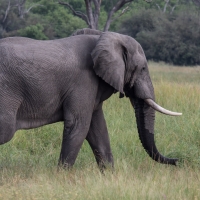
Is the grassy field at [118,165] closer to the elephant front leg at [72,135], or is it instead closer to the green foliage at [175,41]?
the elephant front leg at [72,135]

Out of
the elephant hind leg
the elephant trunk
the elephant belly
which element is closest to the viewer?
the elephant hind leg

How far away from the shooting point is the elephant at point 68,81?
4.88 metres

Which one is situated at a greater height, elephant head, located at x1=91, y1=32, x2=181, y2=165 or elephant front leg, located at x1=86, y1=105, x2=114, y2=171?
elephant head, located at x1=91, y1=32, x2=181, y2=165

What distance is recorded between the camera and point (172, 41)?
94.1ft

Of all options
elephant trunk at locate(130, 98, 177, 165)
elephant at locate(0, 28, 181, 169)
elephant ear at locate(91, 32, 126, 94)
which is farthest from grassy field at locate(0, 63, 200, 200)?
elephant ear at locate(91, 32, 126, 94)

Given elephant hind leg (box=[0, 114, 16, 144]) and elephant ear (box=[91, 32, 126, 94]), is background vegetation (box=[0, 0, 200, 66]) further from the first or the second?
elephant hind leg (box=[0, 114, 16, 144])

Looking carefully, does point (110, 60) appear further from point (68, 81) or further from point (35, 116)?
point (35, 116)

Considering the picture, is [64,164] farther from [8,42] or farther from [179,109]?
[179,109]

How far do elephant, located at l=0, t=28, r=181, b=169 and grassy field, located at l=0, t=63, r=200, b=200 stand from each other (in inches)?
10.9

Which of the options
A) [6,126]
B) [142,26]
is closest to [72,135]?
[6,126]

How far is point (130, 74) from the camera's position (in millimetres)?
5410

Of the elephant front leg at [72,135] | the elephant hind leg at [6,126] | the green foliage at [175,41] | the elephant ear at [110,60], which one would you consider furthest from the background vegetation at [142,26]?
the elephant hind leg at [6,126]

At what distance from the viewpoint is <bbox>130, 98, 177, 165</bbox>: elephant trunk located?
18.0 ft

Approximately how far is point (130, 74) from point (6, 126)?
1223 millimetres
